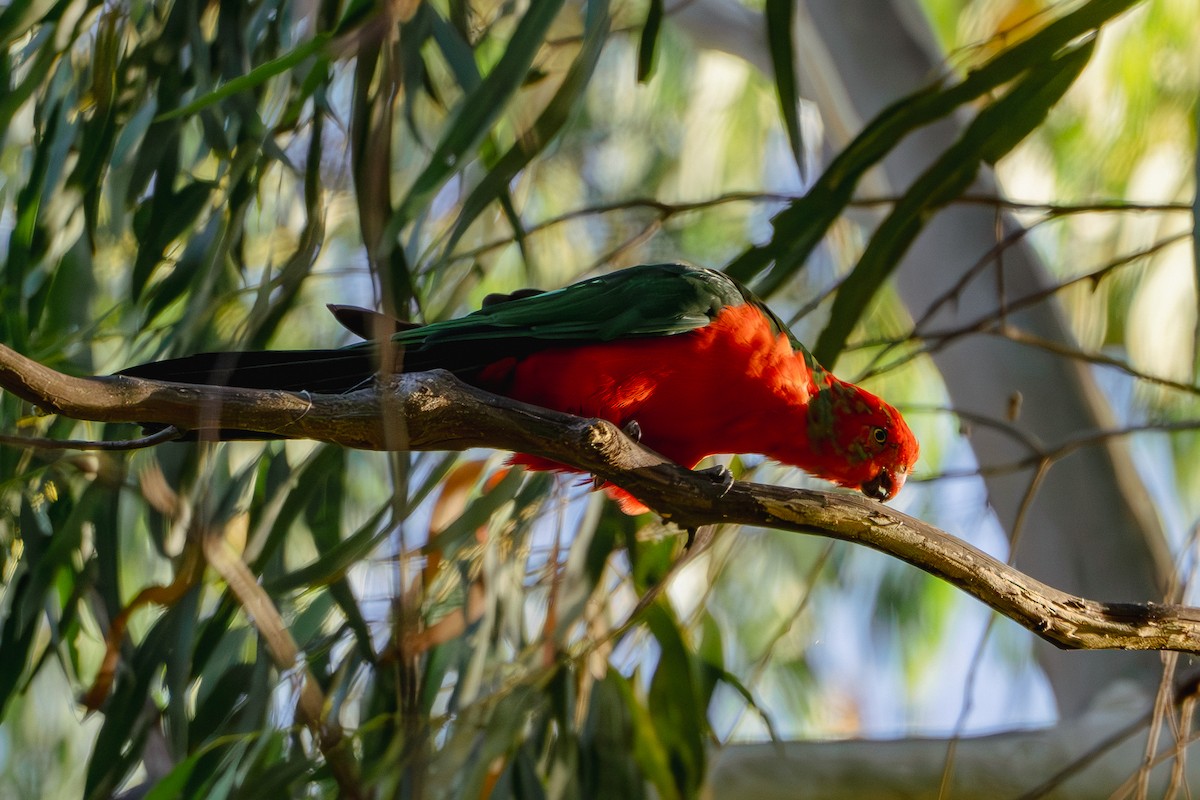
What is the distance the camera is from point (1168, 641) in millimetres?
1906

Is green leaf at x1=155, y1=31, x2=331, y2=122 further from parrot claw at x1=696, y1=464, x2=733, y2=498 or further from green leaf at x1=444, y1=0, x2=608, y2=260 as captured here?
parrot claw at x1=696, y1=464, x2=733, y2=498

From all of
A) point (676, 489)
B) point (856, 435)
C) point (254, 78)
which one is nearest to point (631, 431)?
point (676, 489)

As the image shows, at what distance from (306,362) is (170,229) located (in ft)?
2.74

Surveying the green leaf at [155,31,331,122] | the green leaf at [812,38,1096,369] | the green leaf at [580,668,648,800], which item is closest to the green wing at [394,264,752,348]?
the green leaf at [812,38,1096,369]

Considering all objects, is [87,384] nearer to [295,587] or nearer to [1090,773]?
[295,587]

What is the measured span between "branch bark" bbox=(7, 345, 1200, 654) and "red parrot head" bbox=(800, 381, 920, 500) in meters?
0.59

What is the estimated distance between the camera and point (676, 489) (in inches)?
76.2

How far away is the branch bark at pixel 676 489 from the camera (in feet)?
5.13

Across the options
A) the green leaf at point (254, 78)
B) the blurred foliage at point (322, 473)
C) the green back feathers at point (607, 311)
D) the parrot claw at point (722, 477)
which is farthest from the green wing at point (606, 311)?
the green leaf at point (254, 78)

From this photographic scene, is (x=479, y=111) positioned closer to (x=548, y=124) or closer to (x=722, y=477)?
(x=548, y=124)

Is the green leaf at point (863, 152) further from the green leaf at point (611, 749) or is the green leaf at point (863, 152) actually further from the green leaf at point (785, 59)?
the green leaf at point (611, 749)

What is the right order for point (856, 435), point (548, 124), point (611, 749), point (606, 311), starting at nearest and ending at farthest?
point (548, 124)
point (606, 311)
point (856, 435)
point (611, 749)

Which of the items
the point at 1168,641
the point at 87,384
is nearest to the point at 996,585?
the point at 1168,641

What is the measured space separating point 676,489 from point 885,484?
800 mm
